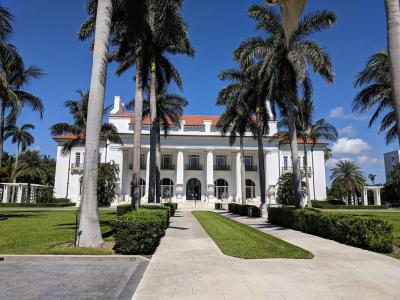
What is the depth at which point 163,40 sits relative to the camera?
18.3 meters

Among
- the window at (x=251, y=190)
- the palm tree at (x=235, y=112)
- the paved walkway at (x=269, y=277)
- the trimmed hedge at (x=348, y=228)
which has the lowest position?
the paved walkway at (x=269, y=277)

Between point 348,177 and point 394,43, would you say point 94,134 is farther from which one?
point 348,177

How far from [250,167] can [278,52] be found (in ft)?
124

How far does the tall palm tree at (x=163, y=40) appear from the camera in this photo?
51.5 ft

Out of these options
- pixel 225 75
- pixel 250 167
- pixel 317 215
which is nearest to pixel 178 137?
pixel 250 167

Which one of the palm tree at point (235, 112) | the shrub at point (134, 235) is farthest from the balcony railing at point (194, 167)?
the shrub at point (134, 235)

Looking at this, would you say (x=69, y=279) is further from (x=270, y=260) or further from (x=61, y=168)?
(x=61, y=168)

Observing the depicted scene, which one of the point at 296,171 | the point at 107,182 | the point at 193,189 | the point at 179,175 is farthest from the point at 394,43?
the point at 193,189

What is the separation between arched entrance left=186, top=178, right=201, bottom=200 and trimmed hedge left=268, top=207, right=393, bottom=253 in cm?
3782

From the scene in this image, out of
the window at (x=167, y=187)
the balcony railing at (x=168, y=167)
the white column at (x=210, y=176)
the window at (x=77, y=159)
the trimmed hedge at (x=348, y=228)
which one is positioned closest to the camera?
the trimmed hedge at (x=348, y=228)

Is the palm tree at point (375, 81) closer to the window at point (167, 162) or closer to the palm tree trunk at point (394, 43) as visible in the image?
the palm tree trunk at point (394, 43)

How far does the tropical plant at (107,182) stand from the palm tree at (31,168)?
1093 cm

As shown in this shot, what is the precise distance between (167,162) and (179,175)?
5376 mm

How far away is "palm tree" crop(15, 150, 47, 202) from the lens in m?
46.8
